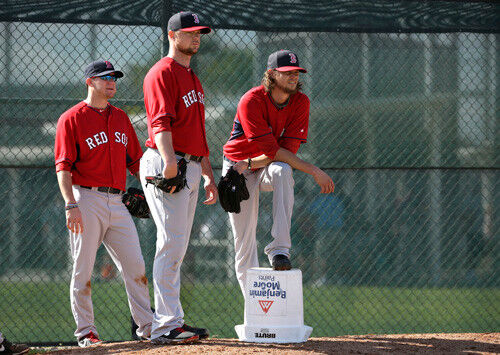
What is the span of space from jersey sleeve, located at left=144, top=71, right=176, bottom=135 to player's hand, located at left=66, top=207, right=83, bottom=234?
81 cm

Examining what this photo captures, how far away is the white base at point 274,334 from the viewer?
179 inches

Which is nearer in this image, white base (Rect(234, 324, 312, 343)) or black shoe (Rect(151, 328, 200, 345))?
black shoe (Rect(151, 328, 200, 345))

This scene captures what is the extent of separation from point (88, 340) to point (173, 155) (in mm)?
1484

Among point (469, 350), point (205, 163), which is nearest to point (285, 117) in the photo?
point (205, 163)

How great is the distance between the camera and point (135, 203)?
16.2 ft

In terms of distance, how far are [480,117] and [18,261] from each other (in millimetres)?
4534

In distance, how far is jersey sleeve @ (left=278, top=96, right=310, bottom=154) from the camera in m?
4.90

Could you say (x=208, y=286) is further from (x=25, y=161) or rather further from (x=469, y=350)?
(x=469, y=350)

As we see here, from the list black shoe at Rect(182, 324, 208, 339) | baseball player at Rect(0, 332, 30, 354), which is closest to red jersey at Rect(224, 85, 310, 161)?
black shoe at Rect(182, 324, 208, 339)

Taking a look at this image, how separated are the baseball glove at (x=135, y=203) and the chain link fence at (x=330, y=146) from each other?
0.98 m

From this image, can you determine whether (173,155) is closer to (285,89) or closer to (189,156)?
(189,156)

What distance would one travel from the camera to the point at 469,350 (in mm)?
4770

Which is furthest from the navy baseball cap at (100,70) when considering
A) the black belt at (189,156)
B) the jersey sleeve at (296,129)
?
the jersey sleeve at (296,129)

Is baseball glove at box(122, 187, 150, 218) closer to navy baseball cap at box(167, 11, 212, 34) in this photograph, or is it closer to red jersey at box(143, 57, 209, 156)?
red jersey at box(143, 57, 209, 156)
